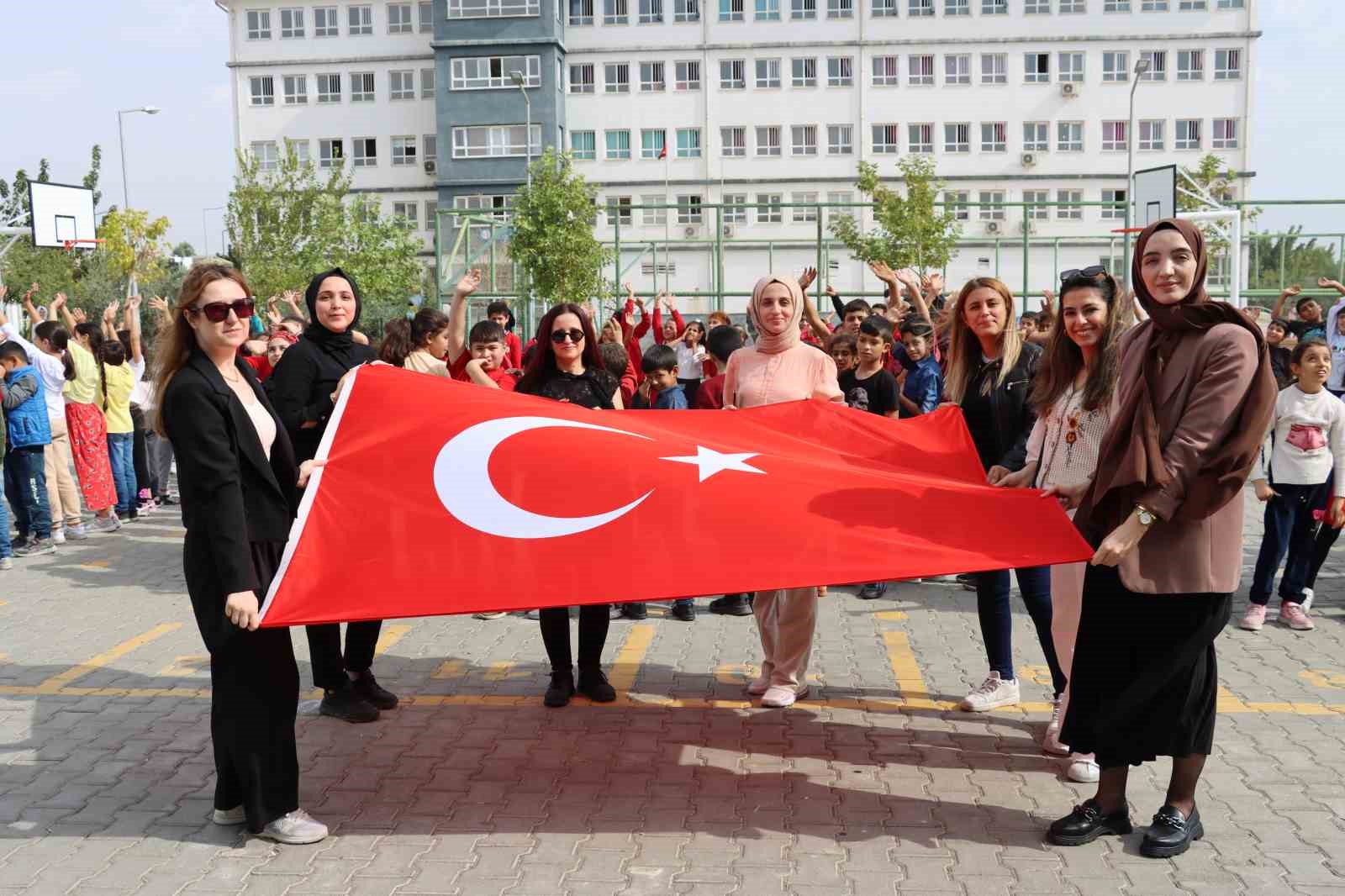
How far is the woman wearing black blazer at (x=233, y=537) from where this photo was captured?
456 cm

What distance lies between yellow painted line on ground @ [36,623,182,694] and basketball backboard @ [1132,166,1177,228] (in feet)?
41.2

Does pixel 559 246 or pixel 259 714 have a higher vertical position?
pixel 559 246

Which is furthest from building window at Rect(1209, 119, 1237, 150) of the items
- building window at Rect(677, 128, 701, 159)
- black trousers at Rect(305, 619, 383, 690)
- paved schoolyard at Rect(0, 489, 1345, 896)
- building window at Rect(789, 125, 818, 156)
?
black trousers at Rect(305, 619, 383, 690)

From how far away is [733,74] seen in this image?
64.9 metres

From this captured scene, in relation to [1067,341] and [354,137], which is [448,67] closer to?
[354,137]

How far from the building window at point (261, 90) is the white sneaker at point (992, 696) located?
70532 millimetres

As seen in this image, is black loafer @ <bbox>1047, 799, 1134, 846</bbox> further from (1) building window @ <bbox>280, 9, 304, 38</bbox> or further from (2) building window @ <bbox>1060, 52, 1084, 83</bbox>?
(1) building window @ <bbox>280, 9, 304, 38</bbox>

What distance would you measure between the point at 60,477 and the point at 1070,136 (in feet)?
199

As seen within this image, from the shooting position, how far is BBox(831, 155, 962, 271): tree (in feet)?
115

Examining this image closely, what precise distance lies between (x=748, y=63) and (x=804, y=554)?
63503 millimetres

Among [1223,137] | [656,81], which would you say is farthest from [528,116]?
[1223,137]

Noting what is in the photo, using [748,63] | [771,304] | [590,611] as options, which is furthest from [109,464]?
[748,63]

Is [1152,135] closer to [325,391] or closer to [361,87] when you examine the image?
[361,87]

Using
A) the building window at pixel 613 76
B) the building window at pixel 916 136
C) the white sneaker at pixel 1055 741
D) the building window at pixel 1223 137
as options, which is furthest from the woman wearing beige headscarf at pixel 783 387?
the building window at pixel 1223 137
